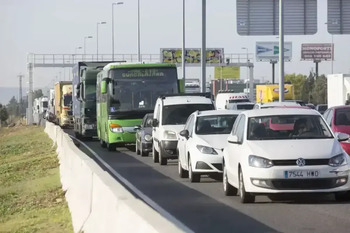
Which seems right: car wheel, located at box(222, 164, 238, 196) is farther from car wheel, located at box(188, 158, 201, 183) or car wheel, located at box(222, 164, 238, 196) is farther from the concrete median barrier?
car wheel, located at box(188, 158, 201, 183)

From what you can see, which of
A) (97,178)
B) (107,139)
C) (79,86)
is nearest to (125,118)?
(107,139)

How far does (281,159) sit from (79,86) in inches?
1252

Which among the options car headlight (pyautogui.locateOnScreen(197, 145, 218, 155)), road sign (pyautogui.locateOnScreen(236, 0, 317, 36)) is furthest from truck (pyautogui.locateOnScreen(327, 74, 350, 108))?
car headlight (pyautogui.locateOnScreen(197, 145, 218, 155))

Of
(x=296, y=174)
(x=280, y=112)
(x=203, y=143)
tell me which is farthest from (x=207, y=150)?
(x=296, y=174)

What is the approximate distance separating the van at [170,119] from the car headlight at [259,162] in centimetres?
1056

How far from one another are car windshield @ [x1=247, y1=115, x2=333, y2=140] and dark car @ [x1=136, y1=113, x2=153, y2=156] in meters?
13.7

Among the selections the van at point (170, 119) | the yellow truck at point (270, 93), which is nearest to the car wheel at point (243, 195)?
the van at point (170, 119)

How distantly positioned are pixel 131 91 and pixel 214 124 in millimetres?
12143

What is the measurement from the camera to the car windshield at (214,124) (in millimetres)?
19828

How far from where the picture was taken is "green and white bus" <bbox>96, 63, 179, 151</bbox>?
32000mm

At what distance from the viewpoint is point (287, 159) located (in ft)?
45.5

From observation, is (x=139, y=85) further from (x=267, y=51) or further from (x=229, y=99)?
(x=267, y=51)

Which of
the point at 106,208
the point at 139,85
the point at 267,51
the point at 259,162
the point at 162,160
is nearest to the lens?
the point at 106,208

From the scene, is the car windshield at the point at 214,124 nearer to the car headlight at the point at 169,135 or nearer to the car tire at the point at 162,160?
the car headlight at the point at 169,135
